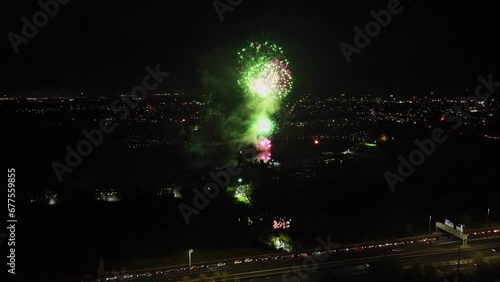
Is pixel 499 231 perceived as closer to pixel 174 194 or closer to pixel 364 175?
pixel 364 175

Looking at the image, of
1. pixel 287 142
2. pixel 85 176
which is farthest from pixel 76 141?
pixel 287 142

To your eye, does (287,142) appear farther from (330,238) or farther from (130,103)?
(130,103)

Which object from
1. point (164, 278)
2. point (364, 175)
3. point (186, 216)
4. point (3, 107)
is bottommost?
point (164, 278)

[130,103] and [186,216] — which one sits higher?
[130,103]

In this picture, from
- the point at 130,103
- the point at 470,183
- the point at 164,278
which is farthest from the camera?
the point at 130,103

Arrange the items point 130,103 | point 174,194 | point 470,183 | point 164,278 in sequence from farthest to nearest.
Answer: point 130,103 → point 470,183 → point 174,194 → point 164,278

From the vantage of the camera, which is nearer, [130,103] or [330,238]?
[330,238]
